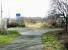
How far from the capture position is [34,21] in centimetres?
4512

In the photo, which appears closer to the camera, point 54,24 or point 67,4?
point 67,4

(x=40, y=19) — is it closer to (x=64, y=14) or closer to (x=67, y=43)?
(x=64, y=14)

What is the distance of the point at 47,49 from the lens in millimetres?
12852

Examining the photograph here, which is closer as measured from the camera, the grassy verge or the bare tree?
the grassy verge

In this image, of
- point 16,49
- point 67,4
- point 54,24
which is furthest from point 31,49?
point 54,24

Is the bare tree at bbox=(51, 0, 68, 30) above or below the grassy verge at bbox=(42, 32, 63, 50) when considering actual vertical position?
above

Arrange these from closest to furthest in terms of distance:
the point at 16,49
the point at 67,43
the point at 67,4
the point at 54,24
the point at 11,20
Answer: the point at 16,49, the point at 67,43, the point at 67,4, the point at 54,24, the point at 11,20

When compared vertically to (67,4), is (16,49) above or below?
below

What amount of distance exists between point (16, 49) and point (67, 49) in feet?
10.0

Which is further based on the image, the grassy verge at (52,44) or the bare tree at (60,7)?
the bare tree at (60,7)

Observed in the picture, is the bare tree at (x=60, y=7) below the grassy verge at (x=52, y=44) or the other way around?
the other way around

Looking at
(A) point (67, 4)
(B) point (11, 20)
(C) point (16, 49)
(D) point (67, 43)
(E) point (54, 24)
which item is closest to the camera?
(C) point (16, 49)

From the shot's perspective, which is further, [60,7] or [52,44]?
[60,7]

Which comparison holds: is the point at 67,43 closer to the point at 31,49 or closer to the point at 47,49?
the point at 47,49
